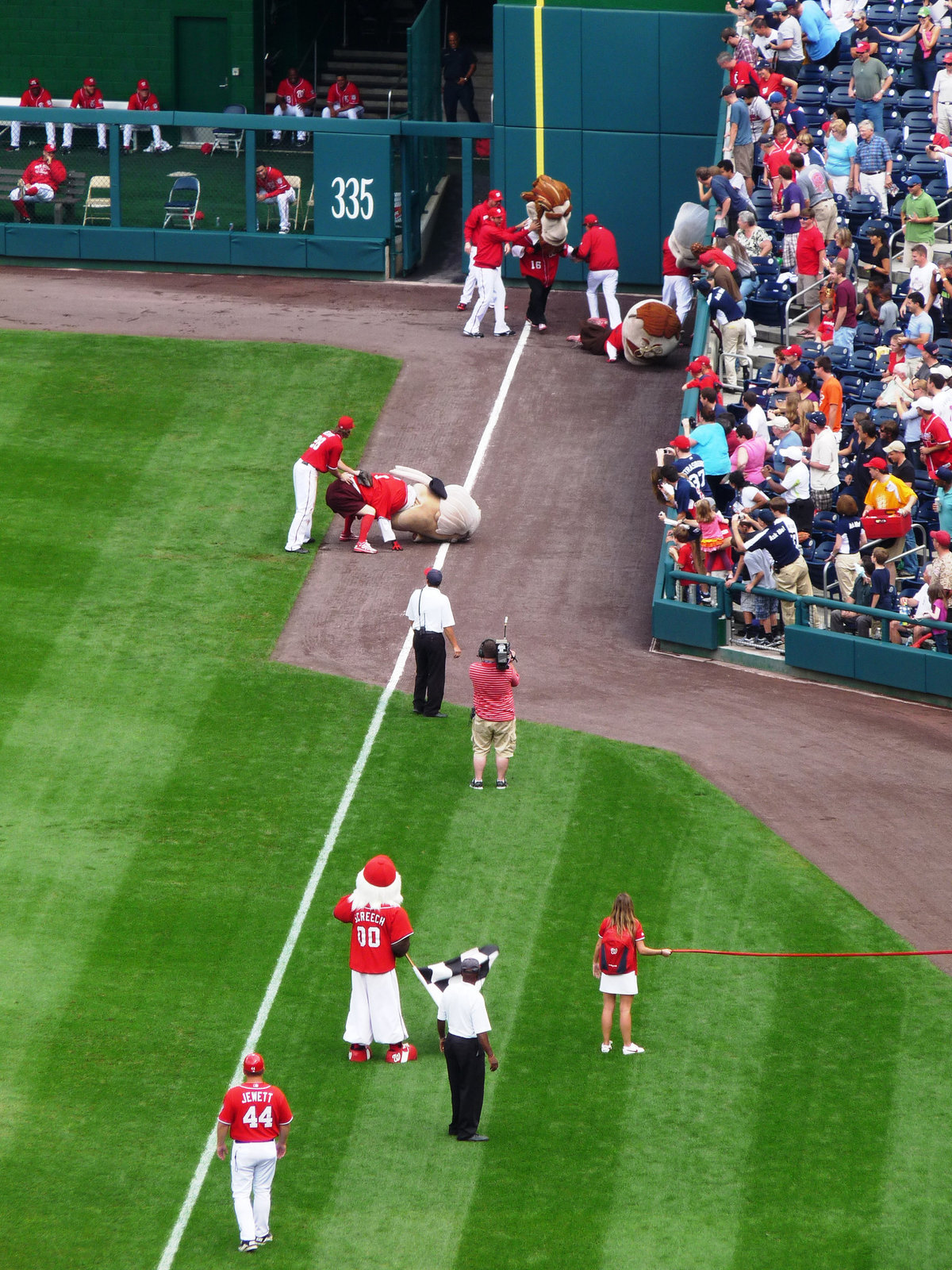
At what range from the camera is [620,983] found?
45.0ft

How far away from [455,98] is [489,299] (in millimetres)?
7947

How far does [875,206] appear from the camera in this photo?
2470 centimetres

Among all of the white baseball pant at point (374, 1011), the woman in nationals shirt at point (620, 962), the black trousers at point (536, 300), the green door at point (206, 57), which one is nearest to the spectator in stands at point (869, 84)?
the black trousers at point (536, 300)

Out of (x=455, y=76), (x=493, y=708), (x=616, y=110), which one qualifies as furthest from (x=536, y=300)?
(x=493, y=708)

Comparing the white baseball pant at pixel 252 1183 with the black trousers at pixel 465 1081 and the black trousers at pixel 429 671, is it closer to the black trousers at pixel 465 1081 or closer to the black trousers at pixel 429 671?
the black trousers at pixel 465 1081

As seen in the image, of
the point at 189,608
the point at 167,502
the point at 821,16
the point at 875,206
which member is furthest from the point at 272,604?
the point at 821,16

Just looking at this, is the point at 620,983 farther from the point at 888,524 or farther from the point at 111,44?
the point at 111,44

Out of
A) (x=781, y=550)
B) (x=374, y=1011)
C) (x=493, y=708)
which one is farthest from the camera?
(x=781, y=550)

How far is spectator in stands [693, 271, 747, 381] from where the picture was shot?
23.1 metres

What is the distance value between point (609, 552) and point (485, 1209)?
1078 cm

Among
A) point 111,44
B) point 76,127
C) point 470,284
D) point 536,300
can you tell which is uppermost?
point 111,44

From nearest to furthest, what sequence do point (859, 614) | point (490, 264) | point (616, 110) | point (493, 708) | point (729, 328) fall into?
point (493, 708) → point (859, 614) → point (729, 328) → point (490, 264) → point (616, 110)

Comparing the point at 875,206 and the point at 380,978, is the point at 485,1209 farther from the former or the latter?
the point at 875,206

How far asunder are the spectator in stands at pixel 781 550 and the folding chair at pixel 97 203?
47.0 feet
